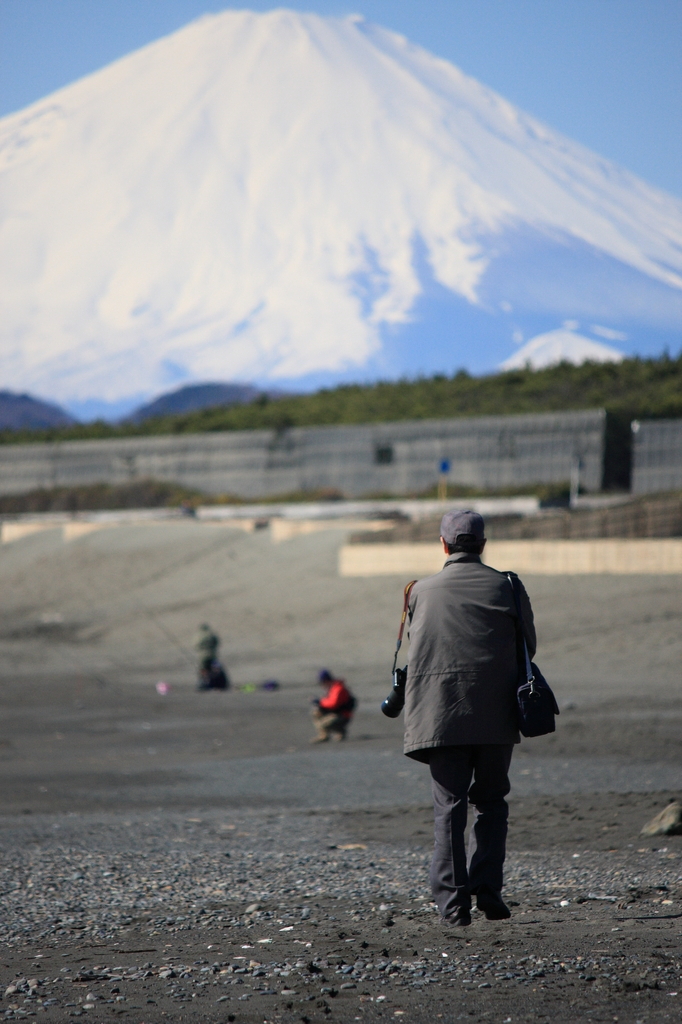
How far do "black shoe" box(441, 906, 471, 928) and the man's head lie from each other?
4.87 ft

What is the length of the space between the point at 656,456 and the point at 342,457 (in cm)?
1460

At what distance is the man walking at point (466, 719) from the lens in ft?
16.6

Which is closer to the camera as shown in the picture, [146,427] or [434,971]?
[434,971]

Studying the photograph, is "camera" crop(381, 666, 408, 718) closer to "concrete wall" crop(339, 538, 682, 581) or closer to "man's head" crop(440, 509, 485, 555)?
"man's head" crop(440, 509, 485, 555)

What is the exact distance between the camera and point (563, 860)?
273 inches

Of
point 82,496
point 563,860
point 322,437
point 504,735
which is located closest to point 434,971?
point 504,735

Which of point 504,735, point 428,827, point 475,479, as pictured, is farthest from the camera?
point 475,479

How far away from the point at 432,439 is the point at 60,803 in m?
42.1

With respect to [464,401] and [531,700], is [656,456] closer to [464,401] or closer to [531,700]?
[464,401]

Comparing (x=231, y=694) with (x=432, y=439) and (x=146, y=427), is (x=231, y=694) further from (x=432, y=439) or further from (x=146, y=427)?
(x=146, y=427)

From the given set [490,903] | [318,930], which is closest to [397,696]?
[490,903]

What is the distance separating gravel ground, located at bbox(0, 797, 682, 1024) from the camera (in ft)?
13.4

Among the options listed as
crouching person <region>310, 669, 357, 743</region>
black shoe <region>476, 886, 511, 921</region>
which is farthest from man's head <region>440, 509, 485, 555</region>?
crouching person <region>310, 669, 357, 743</region>

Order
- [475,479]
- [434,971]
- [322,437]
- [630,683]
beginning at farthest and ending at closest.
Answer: [322,437] → [475,479] → [630,683] → [434,971]
